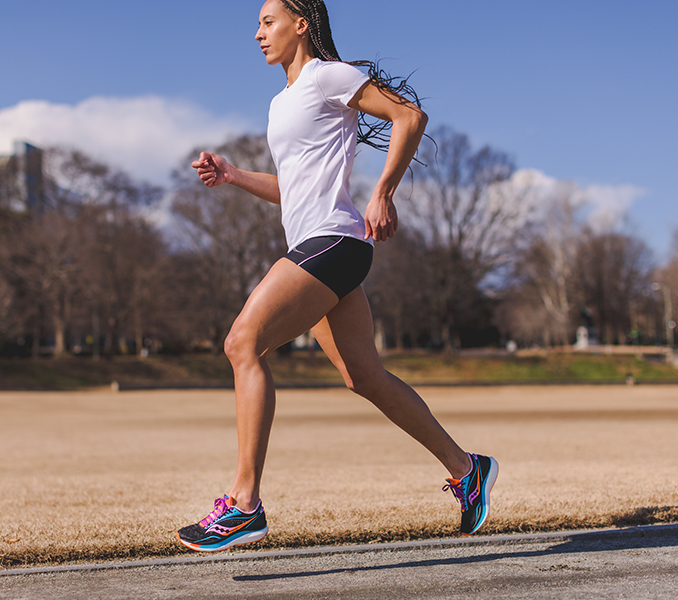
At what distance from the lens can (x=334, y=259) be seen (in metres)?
2.66

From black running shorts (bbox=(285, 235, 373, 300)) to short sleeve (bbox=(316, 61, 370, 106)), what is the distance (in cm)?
53

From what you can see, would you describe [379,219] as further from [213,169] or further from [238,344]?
[213,169]

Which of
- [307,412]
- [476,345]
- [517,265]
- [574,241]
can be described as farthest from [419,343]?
[307,412]

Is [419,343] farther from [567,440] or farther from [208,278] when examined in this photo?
[567,440]

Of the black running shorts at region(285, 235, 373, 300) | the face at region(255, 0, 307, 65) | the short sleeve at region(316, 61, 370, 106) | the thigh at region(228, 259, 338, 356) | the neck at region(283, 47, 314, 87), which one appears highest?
the face at region(255, 0, 307, 65)

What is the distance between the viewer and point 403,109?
8.74 ft

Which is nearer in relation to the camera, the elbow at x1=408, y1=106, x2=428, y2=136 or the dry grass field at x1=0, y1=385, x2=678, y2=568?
the elbow at x1=408, y1=106, x2=428, y2=136

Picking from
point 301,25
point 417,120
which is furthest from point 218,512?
point 301,25

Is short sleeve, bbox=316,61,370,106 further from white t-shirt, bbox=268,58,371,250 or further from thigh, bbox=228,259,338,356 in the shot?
thigh, bbox=228,259,338,356

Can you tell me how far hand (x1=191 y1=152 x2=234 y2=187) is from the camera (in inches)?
124

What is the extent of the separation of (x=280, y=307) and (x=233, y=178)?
875 millimetres

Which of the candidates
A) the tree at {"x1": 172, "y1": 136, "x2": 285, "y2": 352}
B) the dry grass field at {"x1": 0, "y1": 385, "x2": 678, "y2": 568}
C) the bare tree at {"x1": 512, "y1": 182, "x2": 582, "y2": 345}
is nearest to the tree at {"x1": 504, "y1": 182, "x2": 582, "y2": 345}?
the bare tree at {"x1": 512, "y1": 182, "x2": 582, "y2": 345}

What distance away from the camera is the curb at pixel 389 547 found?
2.71 metres

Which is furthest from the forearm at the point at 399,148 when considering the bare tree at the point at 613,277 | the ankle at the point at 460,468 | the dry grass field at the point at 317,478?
the bare tree at the point at 613,277
